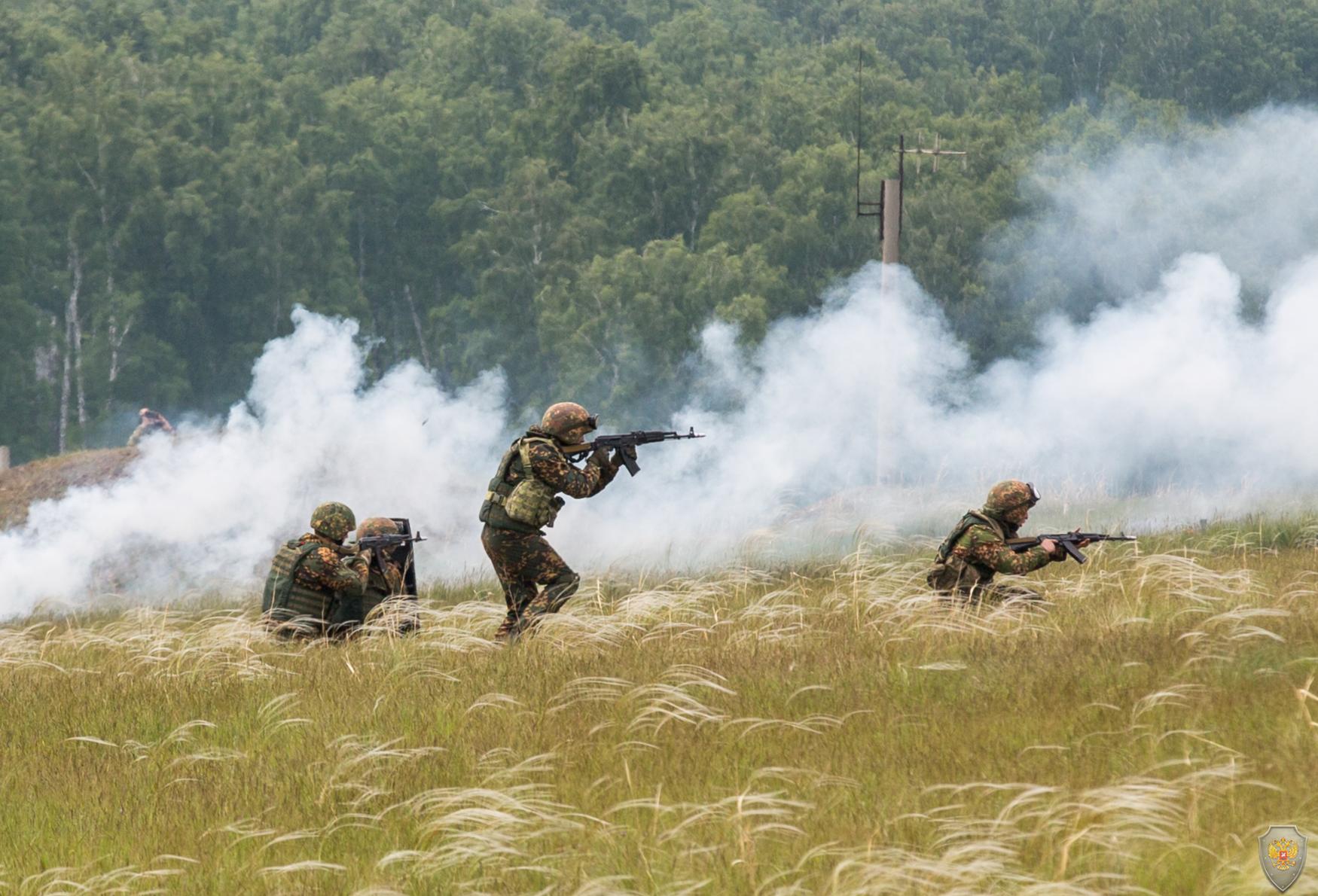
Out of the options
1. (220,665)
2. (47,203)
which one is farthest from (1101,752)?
(47,203)

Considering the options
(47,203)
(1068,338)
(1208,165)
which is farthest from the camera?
(47,203)

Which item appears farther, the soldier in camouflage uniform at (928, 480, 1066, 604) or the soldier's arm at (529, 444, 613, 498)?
the soldier's arm at (529, 444, 613, 498)

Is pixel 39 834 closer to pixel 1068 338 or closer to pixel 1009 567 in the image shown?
pixel 1009 567

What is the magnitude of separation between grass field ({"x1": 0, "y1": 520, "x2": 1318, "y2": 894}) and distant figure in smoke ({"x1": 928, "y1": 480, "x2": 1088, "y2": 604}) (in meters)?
0.25

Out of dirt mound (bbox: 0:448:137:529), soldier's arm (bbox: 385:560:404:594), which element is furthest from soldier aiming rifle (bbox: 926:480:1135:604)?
dirt mound (bbox: 0:448:137:529)

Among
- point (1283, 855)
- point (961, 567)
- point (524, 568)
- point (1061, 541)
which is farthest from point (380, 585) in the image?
point (1283, 855)

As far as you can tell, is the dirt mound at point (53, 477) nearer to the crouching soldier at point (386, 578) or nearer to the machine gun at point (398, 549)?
the machine gun at point (398, 549)

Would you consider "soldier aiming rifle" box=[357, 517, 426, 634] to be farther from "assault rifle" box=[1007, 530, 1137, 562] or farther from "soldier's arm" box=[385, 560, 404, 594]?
"assault rifle" box=[1007, 530, 1137, 562]

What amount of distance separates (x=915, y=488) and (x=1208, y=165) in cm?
2576

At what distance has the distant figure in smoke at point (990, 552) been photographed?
9742mm

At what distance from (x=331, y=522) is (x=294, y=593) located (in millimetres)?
466

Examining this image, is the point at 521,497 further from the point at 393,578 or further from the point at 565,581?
the point at 393,578

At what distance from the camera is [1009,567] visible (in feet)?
31.9

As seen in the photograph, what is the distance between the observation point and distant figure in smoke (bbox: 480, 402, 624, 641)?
1057cm
